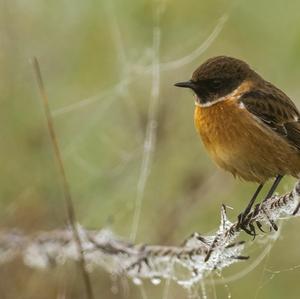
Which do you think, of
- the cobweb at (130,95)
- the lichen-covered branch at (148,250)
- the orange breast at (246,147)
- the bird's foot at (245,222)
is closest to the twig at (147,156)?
the cobweb at (130,95)

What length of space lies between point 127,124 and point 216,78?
1.95 m

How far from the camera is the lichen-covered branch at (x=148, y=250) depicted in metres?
3.84

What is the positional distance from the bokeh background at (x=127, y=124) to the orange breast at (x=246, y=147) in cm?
71

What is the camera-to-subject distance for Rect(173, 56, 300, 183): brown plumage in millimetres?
4625

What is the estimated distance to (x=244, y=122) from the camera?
4.71 m

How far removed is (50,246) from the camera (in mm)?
4977

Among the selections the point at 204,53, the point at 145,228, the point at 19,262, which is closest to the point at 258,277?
the point at 145,228

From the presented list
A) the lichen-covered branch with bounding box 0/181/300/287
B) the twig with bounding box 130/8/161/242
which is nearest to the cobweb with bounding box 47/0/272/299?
the twig with bounding box 130/8/161/242

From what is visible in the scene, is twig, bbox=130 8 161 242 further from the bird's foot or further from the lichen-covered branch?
the bird's foot

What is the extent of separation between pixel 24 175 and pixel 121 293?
50.7 inches

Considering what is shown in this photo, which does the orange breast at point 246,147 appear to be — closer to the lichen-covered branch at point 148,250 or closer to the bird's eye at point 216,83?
the bird's eye at point 216,83

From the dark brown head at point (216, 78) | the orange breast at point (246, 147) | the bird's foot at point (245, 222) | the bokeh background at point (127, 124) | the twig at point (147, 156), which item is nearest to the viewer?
the bird's foot at point (245, 222)

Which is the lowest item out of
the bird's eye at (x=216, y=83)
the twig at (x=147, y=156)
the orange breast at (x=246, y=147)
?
the orange breast at (x=246, y=147)

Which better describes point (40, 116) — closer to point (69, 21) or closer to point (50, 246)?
point (69, 21)
